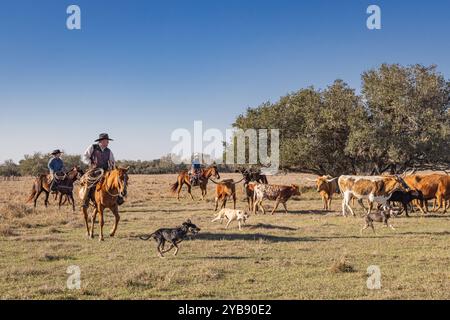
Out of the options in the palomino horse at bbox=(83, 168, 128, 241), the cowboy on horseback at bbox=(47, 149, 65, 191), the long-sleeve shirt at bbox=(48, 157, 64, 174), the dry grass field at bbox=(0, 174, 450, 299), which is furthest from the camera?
the long-sleeve shirt at bbox=(48, 157, 64, 174)

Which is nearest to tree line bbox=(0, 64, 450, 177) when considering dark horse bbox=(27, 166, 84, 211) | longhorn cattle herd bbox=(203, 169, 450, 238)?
dark horse bbox=(27, 166, 84, 211)

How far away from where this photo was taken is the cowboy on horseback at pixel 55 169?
862 inches

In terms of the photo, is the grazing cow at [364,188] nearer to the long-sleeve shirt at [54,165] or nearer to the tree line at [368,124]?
the tree line at [368,124]

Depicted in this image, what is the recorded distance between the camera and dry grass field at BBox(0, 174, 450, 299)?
7887 mm

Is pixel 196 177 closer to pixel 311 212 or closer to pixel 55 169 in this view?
pixel 55 169

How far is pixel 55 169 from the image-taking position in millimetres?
22234

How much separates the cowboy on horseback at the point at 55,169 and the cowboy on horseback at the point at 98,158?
877 centimetres

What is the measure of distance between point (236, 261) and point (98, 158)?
590 centimetres

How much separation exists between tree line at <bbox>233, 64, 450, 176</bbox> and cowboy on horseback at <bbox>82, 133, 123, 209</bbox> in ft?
53.1

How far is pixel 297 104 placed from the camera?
3091 centimetres

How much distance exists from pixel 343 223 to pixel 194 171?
12.7m

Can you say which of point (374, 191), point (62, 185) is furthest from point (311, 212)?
point (62, 185)

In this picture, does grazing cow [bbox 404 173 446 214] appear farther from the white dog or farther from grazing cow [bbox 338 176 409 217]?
the white dog

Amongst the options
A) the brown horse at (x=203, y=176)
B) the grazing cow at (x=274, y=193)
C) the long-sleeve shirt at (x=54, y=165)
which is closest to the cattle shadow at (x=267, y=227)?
the grazing cow at (x=274, y=193)
